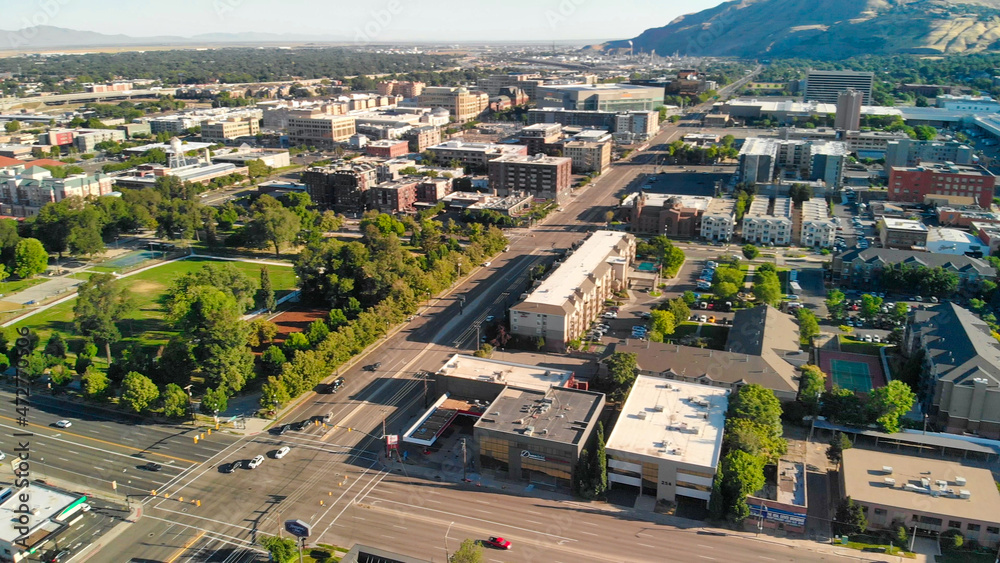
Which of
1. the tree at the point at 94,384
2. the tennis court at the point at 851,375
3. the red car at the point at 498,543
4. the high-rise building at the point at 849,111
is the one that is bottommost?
the red car at the point at 498,543

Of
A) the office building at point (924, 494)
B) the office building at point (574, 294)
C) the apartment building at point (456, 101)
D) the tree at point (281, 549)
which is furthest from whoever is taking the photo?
the apartment building at point (456, 101)

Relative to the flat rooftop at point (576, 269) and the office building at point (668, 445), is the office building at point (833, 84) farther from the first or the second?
the office building at point (668, 445)

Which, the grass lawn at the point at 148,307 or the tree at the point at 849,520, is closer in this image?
the tree at the point at 849,520

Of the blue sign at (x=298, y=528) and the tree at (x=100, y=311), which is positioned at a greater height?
the tree at (x=100, y=311)

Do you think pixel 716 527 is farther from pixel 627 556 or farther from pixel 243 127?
pixel 243 127

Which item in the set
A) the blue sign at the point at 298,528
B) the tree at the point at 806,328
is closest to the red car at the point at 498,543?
the blue sign at the point at 298,528

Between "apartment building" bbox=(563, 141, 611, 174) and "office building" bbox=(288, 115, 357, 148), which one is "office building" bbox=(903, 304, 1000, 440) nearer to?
"apartment building" bbox=(563, 141, 611, 174)

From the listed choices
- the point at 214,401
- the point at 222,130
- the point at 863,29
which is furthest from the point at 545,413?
the point at 863,29

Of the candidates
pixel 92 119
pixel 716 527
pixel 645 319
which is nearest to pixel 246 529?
pixel 716 527
